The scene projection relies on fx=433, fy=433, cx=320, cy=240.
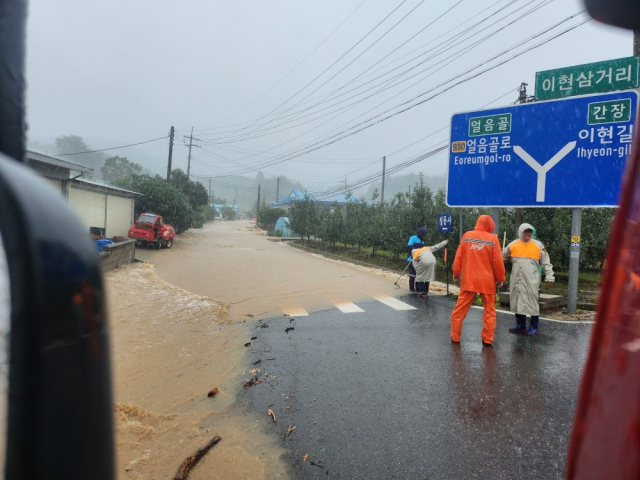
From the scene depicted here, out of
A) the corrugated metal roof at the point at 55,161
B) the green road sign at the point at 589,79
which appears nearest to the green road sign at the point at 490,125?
the green road sign at the point at 589,79

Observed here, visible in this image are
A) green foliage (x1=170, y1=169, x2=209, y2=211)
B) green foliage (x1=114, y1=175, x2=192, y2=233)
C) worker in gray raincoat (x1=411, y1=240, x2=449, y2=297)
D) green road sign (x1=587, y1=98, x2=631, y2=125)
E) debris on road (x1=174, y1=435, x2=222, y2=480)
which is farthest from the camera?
green foliage (x1=170, y1=169, x2=209, y2=211)

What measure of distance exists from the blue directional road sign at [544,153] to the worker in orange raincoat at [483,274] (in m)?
3.33

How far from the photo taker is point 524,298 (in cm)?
661

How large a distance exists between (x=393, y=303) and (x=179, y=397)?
18.8ft

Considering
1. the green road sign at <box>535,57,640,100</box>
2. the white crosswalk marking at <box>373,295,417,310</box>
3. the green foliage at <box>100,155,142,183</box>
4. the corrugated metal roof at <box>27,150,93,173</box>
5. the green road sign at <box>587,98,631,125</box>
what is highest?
the green foliage at <box>100,155,142,183</box>

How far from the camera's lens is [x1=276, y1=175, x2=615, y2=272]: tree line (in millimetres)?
14617

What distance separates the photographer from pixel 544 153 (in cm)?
850

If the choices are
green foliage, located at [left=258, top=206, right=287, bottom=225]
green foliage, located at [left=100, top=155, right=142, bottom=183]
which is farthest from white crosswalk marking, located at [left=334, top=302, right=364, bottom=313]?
green foliage, located at [left=100, top=155, right=142, bottom=183]

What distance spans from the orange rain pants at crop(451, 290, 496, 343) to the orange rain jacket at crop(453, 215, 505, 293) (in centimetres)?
10

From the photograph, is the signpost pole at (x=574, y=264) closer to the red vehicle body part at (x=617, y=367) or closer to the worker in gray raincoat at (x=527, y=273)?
the worker in gray raincoat at (x=527, y=273)

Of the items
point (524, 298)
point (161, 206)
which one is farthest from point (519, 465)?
point (161, 206)

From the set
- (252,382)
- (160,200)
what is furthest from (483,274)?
(160,200)

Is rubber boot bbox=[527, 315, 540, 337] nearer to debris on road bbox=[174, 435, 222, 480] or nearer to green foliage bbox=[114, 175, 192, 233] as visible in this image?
debris on road bbox=[174, 435, 222, 480]

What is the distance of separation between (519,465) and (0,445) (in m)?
3.19
